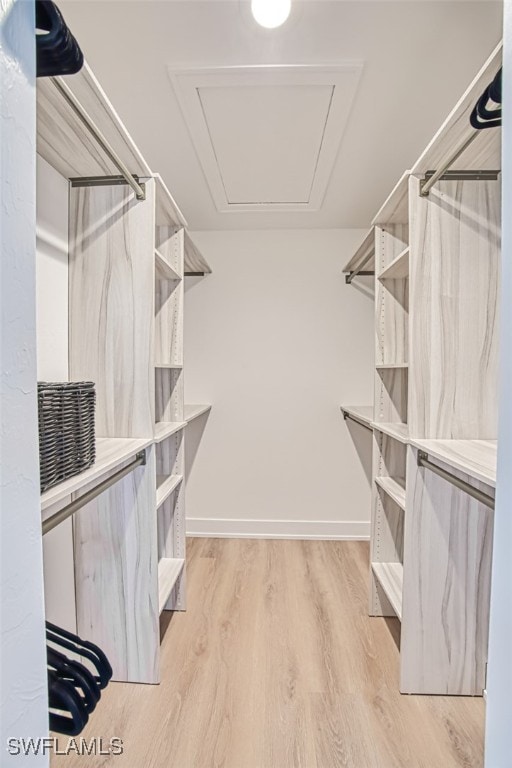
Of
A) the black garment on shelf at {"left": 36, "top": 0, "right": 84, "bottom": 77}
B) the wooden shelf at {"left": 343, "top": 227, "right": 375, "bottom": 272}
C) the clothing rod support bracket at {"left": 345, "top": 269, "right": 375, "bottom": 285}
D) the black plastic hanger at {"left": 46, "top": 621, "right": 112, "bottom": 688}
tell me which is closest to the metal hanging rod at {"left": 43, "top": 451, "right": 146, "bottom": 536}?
the black plastic hanger at {"left": 46, "top": 621, "right": 112, "bottom": 688}

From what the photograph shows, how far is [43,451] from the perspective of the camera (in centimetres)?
79

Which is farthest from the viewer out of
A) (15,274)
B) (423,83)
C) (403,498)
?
→ (403,498)

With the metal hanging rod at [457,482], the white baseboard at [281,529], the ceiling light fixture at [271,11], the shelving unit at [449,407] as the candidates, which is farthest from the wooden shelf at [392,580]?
the ceiling light fixture at [271,11]

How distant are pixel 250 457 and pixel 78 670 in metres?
2.14

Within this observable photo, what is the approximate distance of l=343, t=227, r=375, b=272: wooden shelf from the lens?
2.05 metres

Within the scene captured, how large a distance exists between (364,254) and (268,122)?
103cm

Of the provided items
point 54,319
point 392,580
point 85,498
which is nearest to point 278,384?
point 392,580

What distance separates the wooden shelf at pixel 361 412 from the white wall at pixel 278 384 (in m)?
0.08

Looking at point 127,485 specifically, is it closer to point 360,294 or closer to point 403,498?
point 403,498

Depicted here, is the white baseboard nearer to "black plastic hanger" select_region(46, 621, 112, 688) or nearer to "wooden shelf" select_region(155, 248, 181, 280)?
"wooden shelf" select_region(155, 248, 181, 280)

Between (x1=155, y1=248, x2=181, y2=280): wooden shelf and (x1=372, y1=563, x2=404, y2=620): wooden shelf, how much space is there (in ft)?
5.46

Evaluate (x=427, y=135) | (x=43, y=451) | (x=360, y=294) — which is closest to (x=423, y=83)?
(x=427, y=135)

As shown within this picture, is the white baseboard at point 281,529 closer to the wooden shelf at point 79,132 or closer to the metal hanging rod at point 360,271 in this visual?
the metal hanging rod at point 360,271

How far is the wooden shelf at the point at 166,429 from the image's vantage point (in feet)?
5.15
